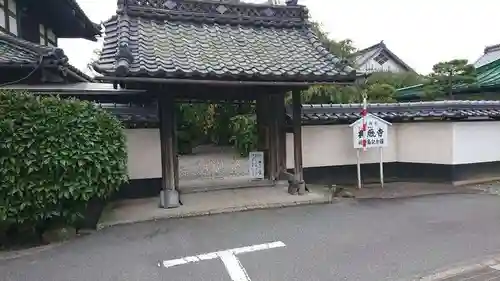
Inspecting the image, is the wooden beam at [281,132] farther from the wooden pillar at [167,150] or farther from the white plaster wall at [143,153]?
the white plaster wall at [143,153]

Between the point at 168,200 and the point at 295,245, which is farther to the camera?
the point at 168,200

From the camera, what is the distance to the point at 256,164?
30.3 ft

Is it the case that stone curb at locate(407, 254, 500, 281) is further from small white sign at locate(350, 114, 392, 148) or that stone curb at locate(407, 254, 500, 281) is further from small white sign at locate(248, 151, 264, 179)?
small white sign at locate(248, 151, 264, 179)

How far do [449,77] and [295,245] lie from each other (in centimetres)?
1183

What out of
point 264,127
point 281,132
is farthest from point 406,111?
point 264,127

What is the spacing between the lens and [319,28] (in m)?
21.9

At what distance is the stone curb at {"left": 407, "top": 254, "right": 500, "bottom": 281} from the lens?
4145 millimetres

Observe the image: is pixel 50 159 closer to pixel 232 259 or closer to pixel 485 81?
pixel 232 259

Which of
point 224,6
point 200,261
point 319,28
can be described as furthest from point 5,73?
point 319,28

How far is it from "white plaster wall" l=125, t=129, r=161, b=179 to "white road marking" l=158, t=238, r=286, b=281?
12.3ft

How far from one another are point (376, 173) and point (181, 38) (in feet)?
20.2

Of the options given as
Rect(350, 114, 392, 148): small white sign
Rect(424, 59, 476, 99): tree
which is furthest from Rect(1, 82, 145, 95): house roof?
Rect(424, 59, 476, 99): tree

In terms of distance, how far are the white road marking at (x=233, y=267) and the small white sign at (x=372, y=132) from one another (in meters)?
5.12

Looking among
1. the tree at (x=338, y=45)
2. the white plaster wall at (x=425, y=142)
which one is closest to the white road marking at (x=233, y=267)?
the white plaster wall at (x=425, y=142)
